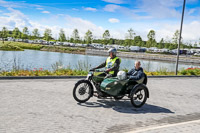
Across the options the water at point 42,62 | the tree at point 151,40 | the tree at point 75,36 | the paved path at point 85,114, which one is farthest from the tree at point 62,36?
the paved path at point 85,114

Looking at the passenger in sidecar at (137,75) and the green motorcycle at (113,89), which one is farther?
the passenger in sidecar at (137,75)

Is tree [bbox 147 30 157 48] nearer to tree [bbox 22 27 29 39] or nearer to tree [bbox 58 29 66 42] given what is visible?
tree [bbox 58 29 66 42]

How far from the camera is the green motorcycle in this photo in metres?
7.01

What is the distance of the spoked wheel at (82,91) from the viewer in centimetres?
716

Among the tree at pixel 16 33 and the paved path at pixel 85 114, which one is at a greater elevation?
the tree at pixel 16 33

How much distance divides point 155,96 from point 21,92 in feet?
17.3

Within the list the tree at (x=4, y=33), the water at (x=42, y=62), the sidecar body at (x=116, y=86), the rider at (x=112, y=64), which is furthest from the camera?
the tree at (x=4, y=33)

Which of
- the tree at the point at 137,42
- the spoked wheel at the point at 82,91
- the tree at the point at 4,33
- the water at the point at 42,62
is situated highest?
the tree at the point at 4,33

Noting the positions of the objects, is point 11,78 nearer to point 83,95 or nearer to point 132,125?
point 83,95

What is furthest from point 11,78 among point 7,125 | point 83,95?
point 7,125

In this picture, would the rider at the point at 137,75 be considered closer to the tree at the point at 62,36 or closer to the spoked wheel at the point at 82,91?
the spoked wheel at the point at 82,91

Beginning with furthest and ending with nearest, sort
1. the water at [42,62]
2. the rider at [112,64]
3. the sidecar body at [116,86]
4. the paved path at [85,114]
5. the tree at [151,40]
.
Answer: the tree at [151,40], the water at [42,62], the rider at [112,64], the sidecar body at [116,86], the paved path at [85,114]

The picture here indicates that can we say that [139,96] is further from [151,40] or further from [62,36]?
[62,36]

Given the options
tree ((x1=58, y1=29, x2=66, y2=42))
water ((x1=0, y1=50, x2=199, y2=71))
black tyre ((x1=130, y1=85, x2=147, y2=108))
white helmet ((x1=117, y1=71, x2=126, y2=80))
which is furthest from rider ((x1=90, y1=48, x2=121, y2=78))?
tree ((x1=58, y1=29, x2=66, y2=42))
